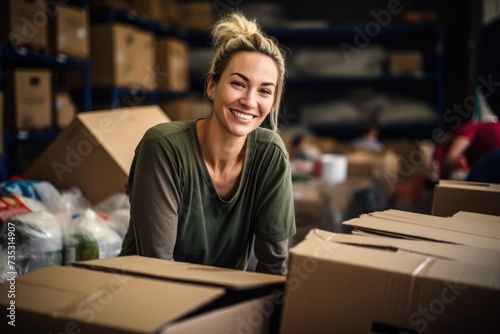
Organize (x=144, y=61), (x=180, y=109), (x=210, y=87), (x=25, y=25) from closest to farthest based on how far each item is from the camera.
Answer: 1. (x=210, y=87)
2. (x=25, y=25)
3. (x=144, y=61)
4. (x=180, y=109)

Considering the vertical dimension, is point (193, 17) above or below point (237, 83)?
above

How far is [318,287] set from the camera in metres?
0.87

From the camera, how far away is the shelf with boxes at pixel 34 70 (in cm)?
294

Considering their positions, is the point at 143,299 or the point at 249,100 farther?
the point at 249,100

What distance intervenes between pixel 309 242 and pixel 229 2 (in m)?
5.69

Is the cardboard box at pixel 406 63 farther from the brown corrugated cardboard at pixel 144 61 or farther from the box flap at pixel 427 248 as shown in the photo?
the box flap at pixel 427 248

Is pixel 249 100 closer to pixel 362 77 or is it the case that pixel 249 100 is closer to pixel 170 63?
pixel 170 63

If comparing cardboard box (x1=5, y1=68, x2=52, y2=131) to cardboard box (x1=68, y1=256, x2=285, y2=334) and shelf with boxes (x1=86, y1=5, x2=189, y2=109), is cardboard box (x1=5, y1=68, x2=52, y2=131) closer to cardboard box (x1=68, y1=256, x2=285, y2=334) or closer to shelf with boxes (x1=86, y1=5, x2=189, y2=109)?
shelf with boxes (x1=86, y1=5, x2=189, y2=109)

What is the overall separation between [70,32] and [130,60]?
2.39 ft

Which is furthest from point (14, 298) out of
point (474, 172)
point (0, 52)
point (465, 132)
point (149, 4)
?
point (149, 4)

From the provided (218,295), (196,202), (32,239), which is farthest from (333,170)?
(218,295)

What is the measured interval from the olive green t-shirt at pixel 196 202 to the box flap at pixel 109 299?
16.8 inches

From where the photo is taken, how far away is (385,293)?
835 millimetres

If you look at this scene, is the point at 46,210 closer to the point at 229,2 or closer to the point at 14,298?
the point at 14,298
